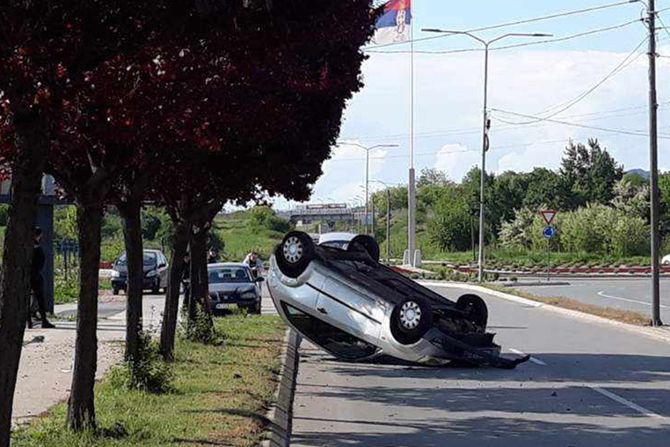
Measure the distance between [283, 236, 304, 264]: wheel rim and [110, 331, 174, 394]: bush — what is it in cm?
511

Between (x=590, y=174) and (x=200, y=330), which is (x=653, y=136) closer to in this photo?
(x=200, y=330)

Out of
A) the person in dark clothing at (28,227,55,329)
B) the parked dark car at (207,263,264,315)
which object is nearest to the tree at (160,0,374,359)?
the person in dark clothing at (28,227,55,329)

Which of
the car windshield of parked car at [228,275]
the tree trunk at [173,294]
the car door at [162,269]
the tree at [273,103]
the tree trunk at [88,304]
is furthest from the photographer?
the car door at [162,269]

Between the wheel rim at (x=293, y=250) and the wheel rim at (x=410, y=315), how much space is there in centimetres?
217

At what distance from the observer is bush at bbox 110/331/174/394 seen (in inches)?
506

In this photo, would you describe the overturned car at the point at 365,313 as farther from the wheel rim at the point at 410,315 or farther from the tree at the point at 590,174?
the tree at the point at 590,174

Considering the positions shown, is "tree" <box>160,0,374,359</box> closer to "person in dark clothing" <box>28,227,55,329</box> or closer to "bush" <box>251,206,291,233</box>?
"person in dark clothing" <box>28,227,55,329</box>

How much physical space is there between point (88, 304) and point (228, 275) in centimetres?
2130

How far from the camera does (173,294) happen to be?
17000 mm

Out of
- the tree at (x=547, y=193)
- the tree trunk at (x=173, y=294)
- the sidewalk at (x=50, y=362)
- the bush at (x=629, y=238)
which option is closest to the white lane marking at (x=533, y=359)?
the tree trunk at (x=173, y=294)

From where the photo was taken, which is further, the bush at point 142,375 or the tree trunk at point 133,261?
the tree trunk at point 133,261

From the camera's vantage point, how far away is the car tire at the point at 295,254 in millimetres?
18200

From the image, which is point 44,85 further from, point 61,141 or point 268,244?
point 268,244

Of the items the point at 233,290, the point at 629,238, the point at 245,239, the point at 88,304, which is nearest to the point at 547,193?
the point at 629,238
